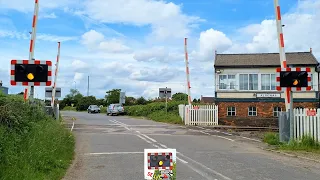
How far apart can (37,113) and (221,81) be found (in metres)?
22.4

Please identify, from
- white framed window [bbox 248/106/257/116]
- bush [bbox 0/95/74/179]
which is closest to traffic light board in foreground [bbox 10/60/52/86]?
bush [bbox 0/95/74/179]

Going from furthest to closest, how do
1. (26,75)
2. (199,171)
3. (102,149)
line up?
(102,149), (26,75), (199,171)

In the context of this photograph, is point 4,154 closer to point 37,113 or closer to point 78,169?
point 78,169

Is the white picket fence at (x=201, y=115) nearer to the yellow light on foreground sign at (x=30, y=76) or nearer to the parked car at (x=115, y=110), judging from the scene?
the yellow light on foreground sign at (x=30, y=76)

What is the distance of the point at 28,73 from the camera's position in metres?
11.6

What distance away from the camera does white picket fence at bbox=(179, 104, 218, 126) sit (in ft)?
104

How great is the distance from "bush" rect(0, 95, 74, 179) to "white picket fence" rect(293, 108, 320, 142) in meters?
8.99

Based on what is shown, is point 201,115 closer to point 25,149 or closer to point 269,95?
point 269,95

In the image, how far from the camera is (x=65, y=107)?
10288 cm

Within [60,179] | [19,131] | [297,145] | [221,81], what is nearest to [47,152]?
[19,131]

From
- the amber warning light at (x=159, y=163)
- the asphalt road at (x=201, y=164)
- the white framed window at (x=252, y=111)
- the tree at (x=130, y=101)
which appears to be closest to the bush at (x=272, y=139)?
the asphalt road at (x=201, y=164)

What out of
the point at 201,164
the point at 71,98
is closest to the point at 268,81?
the point at 201,164

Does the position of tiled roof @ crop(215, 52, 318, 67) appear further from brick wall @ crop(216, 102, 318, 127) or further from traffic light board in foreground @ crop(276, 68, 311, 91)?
traffic light board in foreground @ crop(276, 68, 311, 91)

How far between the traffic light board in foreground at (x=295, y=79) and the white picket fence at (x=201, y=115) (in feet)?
54.4
